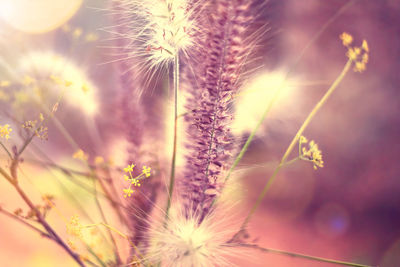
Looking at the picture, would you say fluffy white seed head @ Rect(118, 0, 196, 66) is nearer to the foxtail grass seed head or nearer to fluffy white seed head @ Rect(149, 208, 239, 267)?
the foxtail grass seed head

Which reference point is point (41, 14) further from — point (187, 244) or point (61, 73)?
point (187, 244)

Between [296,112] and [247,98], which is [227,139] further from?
[296,112]

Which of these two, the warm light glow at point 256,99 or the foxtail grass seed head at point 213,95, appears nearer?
the foxtail grass seed head at point 213,95

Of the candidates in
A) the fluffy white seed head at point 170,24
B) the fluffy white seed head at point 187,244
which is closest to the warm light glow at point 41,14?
the fluffy white seed head at point 170,24

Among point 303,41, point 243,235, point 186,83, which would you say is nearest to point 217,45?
point 186,83

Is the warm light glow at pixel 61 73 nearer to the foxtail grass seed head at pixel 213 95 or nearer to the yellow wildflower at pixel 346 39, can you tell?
the foxtail grass seed head at pixel 213 95

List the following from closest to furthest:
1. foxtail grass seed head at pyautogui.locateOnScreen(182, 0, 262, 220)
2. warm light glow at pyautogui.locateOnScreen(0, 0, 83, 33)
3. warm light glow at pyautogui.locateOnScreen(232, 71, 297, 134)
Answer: foxtail grass seed head at pyautogui.locateOnScreen(182, 0, 262, 220)
warm light glow at pyautogui.locateOnScreen(232, 71, 297, 134)
warm light glow at pyautogui.locateOnScreen(0, 0, 83, 33)

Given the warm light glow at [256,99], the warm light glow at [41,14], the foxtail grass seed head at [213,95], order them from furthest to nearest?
the warm light glow at [41,14], the warm light glow at [256,99], the foxtail grass seed head at [213,95]

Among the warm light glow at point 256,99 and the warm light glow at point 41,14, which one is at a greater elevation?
the warm light glow at point 41,14

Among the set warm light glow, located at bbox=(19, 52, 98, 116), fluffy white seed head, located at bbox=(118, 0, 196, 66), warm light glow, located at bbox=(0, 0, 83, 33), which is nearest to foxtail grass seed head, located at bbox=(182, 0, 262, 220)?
fluffy white seed head, located at bbox=(118, 0, 196, 66)
